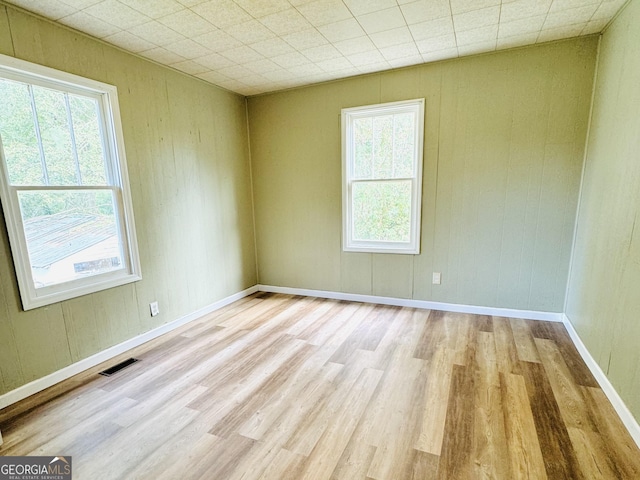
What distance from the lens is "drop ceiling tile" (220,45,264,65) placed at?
104 inches

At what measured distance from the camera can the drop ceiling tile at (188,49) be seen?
2.48m

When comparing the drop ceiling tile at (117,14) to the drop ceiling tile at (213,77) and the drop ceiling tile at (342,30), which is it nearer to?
the drop ceiling tile at (213,77)

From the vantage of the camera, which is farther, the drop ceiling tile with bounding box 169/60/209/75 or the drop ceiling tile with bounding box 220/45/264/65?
the drop ceiling tile with bounding box 169/60/209/75

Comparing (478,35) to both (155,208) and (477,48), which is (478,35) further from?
(155,208)

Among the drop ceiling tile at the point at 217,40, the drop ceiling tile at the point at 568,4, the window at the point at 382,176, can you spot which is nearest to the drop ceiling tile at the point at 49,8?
the drop ceiling tile at the point at 217,40

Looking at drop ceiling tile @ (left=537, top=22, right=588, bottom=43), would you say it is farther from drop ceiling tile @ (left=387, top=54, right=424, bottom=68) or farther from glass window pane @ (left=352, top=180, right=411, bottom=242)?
glass window pane @ (left=352, top=180, right=411, bottom=242)

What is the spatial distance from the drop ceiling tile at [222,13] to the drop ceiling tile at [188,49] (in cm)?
39

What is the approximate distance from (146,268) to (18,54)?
1.74 meters

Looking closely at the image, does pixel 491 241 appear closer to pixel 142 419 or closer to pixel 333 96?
pixel 333 96

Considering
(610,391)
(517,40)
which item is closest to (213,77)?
(517,40)

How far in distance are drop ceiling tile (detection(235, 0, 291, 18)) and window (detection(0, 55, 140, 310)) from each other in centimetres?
133

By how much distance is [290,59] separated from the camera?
2.88 metres

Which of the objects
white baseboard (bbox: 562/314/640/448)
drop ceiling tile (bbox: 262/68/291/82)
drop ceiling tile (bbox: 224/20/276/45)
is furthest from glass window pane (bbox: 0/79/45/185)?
white baseboard (bbox: 562/314/640/448)

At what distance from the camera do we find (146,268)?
2838 millimetres
